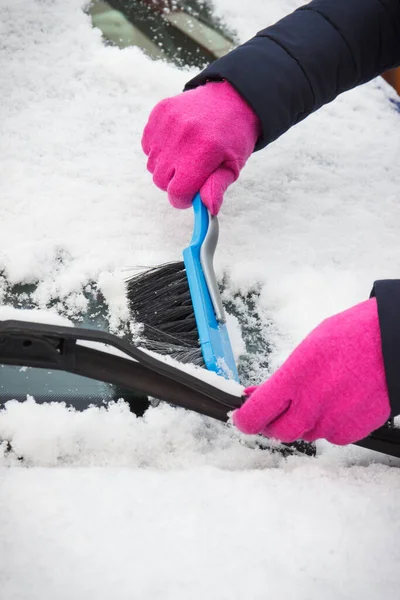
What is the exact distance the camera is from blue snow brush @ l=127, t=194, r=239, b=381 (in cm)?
88

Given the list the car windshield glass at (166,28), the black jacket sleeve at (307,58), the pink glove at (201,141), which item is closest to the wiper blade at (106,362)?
the pink glove at (201,141)

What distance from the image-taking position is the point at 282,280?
104 centimetres

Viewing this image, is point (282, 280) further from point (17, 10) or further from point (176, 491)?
point (17, 10)

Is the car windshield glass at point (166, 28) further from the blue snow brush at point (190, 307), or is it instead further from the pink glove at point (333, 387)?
the pink glove at point (333, 387)

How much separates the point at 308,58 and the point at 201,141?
25 centimetres

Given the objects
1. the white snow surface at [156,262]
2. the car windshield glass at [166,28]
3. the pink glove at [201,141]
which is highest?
the car windshield glass at [166,28]

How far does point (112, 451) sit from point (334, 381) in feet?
1.00

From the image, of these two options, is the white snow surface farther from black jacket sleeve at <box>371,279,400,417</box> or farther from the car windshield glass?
black jacket sleeve at <box>371,279,400,417</box>

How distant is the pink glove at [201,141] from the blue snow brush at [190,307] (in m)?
0.04

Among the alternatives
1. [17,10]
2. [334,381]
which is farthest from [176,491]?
[17,10]

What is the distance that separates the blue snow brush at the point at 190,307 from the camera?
0.88 meters

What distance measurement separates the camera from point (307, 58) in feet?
3.43

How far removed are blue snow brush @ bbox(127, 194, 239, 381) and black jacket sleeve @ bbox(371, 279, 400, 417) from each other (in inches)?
9.4

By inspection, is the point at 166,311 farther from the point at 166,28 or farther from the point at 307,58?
the point at 166,28
